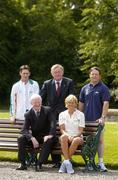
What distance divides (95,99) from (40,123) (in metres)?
1.15

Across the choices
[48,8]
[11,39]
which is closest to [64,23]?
[48,8]

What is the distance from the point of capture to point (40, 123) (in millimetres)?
9945

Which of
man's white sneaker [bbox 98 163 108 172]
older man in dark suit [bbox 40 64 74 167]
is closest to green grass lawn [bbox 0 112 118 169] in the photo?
man's white sneaker [bbox 98 163 108 172]

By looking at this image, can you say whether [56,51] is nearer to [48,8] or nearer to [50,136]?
[48,8]

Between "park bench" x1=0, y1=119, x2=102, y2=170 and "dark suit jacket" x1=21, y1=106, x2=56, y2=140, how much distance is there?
328mm

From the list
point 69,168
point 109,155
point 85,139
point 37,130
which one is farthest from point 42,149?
point 109,155

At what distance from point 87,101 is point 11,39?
3523 cm

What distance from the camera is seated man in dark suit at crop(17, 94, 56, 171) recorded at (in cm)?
969

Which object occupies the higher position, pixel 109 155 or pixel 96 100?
pixel 96 100

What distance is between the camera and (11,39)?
44.8 m

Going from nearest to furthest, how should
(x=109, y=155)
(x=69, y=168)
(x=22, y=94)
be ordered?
(x=69, y=168) < (x=22, y=94) < (x=109, y=155)

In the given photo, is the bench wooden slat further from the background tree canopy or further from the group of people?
the background tree canopy

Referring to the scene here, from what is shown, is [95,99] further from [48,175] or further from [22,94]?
[48,175]

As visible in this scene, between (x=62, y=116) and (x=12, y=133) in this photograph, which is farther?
(x=12, y=133)
